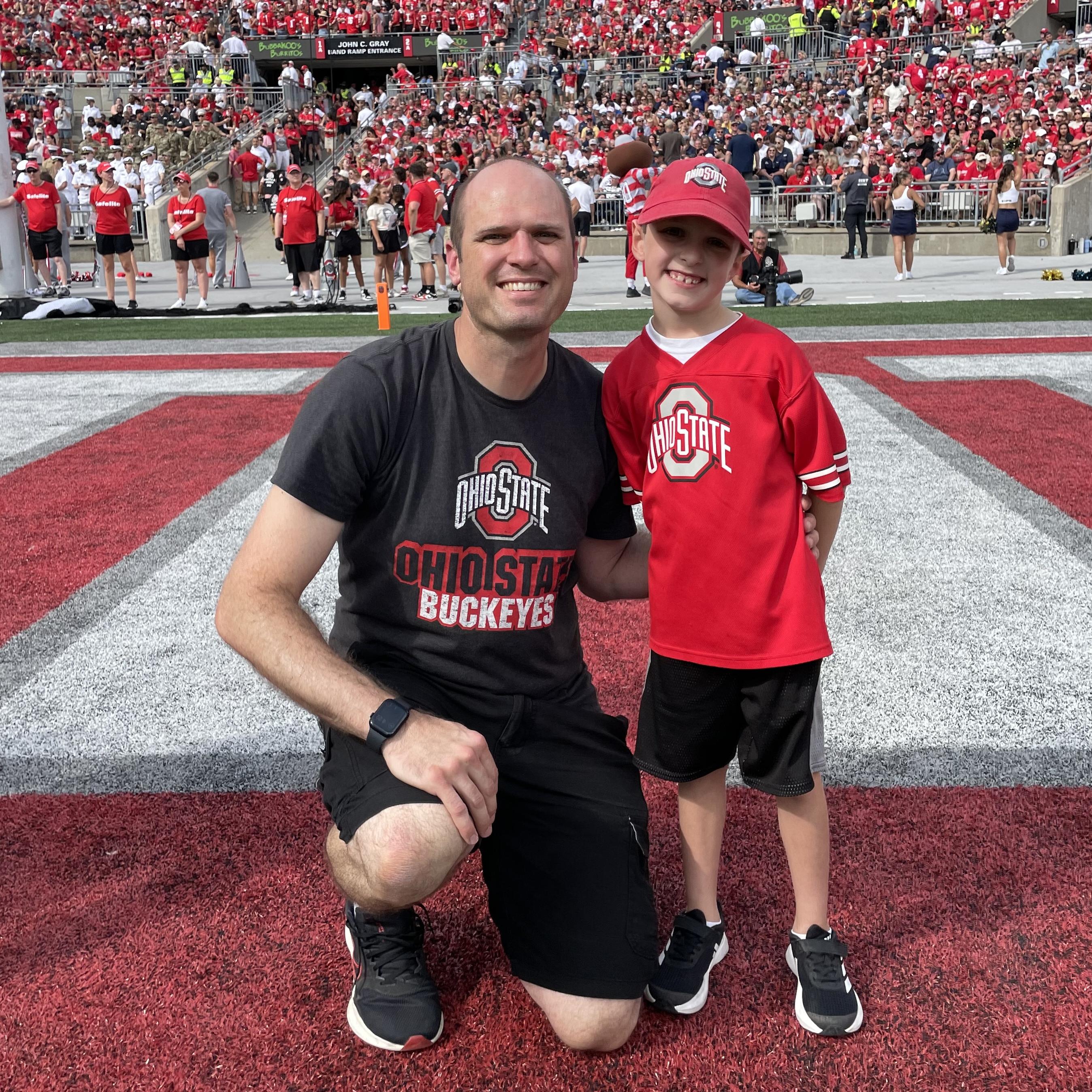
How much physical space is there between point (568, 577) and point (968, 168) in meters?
24.0

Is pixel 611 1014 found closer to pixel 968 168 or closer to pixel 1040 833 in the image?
pixel 1040 833

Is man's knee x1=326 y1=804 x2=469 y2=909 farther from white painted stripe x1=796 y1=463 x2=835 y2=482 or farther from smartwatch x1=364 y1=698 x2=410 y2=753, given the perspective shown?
white painted stripe x1=796 y1=463 x2=835 y2=482

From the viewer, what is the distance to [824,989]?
226 cm

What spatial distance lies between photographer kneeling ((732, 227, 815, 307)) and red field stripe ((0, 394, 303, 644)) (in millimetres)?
7518

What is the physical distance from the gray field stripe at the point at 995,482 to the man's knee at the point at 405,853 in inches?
149

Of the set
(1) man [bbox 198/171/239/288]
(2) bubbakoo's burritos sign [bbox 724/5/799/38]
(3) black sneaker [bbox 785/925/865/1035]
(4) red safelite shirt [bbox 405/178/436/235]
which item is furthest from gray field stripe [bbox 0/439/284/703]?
(2) bubbakoo's burritos sign [bbox 724/5/799/38]

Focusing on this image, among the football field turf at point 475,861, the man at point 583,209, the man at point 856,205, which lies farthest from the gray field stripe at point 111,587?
the man at point 856,205

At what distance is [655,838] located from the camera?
9.76ft

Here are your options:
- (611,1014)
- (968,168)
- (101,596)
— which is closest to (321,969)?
(611,1014)

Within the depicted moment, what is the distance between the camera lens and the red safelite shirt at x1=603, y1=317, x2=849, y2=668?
2.25 meters

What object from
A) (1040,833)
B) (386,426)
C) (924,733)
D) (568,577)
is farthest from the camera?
(924,733)

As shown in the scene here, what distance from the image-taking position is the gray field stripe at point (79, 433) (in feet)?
23.3

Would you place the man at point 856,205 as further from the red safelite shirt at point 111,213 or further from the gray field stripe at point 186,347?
the red safelite shirt at point 111,213

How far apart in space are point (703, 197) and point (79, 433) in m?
6.66
